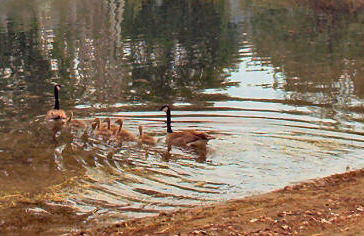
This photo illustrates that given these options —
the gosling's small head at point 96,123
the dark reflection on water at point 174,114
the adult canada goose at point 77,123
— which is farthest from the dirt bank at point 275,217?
the adult canada goose at point 77,123

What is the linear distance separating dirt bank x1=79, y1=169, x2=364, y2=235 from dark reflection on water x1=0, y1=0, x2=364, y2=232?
683 millimetres

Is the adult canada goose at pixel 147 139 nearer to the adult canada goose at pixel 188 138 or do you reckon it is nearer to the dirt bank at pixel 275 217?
the adult canada goose at pixel 188 138

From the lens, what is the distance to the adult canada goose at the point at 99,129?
15.8 meters

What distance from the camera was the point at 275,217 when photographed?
30.5ft

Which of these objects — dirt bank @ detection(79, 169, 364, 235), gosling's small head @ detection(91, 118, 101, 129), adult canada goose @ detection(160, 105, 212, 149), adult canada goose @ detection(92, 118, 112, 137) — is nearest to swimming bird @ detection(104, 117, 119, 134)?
adult canada goose @ detection(92, 118, 112, 137)

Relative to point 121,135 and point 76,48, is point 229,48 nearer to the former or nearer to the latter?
point 76,48

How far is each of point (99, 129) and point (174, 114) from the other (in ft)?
9.12

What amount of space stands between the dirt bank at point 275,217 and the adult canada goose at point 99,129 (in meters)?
5.93

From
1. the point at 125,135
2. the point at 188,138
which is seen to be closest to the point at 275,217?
the point at 188,138

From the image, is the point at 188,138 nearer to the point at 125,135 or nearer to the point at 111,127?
the point at 125,135

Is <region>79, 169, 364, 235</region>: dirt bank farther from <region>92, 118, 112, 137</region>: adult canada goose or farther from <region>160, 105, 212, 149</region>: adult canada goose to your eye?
<region>92, 118, 112, 137</region>: adult canada goose

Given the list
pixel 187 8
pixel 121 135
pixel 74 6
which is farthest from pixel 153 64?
pixel 74 6

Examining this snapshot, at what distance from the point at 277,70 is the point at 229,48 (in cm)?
889

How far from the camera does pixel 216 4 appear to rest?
68688 millimetres
